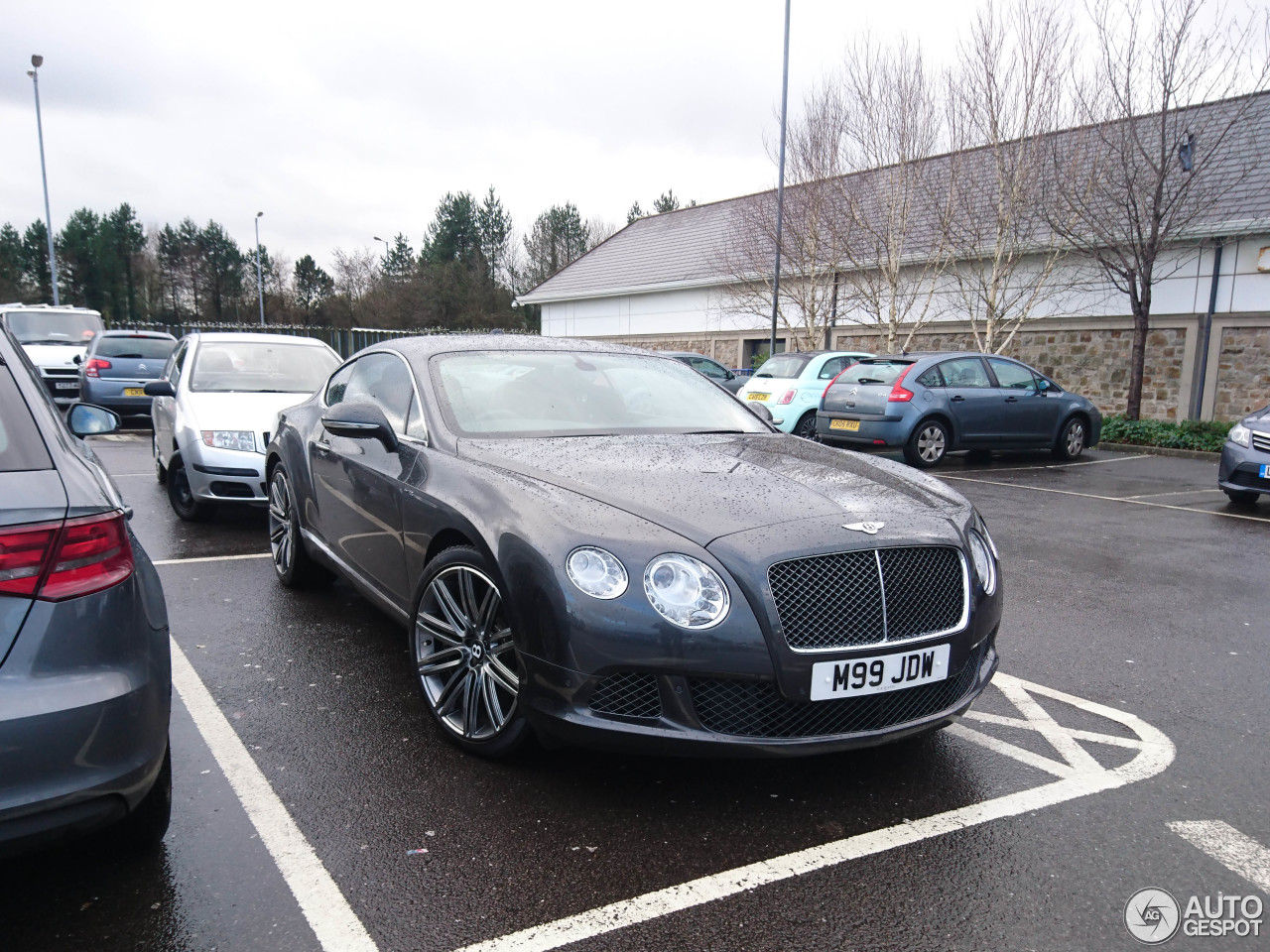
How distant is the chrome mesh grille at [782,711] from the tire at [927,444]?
9309 millimetres

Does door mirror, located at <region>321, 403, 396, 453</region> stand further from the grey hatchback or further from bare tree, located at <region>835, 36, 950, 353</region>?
bare tree, located at <region>835, 36, 950, 353</region>

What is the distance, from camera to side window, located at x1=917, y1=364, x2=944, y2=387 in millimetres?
11703

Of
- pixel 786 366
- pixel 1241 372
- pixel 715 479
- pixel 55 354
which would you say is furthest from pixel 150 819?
pixel 1241 372

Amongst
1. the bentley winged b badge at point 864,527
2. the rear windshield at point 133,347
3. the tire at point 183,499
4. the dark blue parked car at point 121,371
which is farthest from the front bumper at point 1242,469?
the rear windshield at point 133,347

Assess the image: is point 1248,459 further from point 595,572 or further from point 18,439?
point 18,439

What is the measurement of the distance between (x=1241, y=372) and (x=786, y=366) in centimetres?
894

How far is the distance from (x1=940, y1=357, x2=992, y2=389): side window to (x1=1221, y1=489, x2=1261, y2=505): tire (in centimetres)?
359

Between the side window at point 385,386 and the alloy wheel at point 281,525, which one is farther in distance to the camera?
the alloy wheel at point 281,525

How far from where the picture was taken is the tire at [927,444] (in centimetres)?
1159

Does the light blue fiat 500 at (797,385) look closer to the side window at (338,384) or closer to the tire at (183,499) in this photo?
the tire at (183,499)

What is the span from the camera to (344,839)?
8.47 ft

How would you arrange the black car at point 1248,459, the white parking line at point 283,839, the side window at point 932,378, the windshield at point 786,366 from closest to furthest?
the white parking line at point 283,839
the black car at point 1248,459
the side window at point 932,378
the windshield at point 786,366

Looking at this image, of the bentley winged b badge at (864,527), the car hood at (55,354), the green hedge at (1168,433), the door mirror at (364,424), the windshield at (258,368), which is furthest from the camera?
the car hood at (55,354)

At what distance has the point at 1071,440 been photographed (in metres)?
13.2
